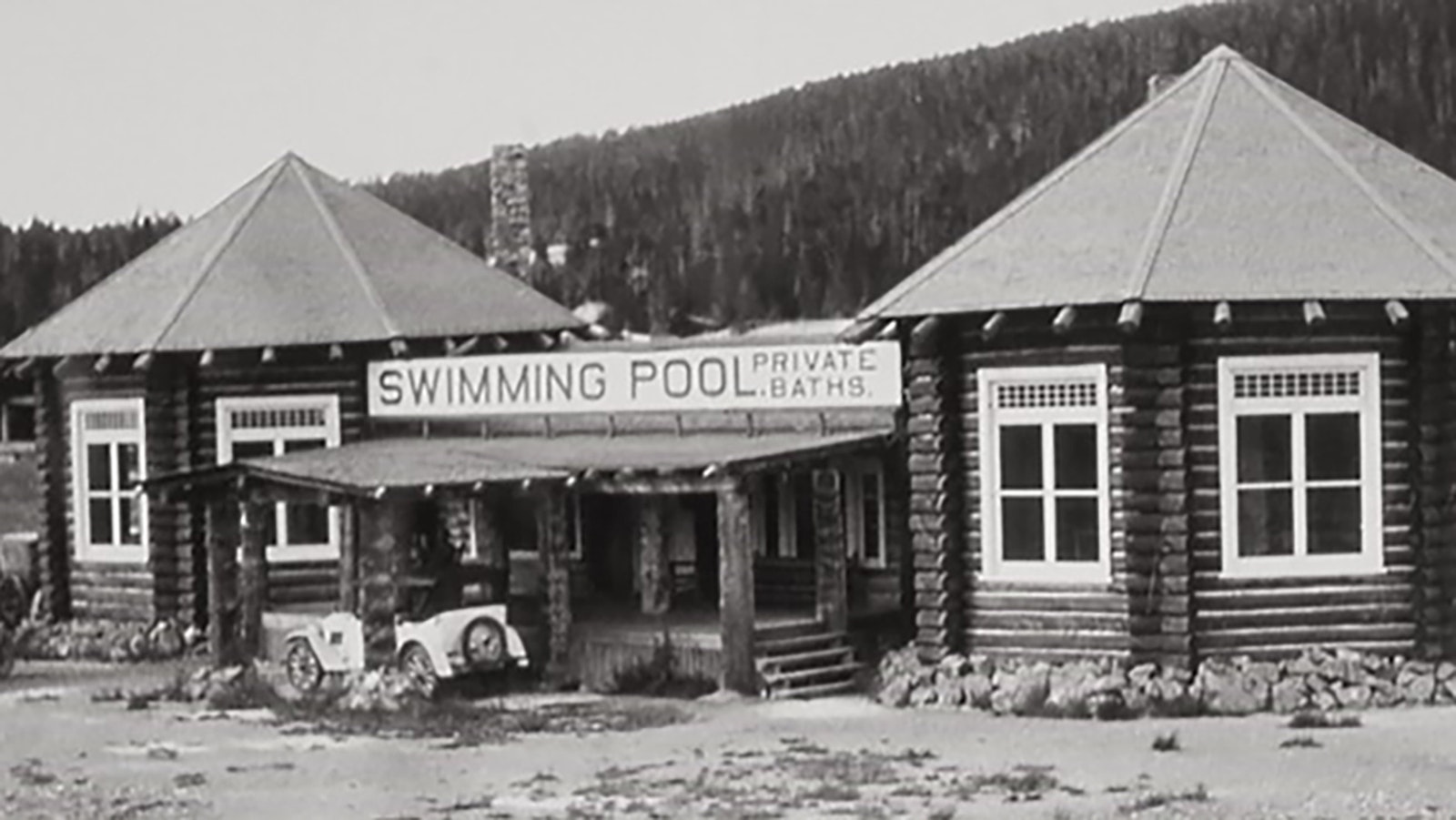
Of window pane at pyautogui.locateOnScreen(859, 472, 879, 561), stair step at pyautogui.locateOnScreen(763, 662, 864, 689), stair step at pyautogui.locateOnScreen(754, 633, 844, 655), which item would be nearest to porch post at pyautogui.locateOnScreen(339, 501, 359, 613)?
stair step at pyautogui.locateOnScreen(754, 633, 844, 655)

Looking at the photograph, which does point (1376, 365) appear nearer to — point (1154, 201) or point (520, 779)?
point (1154, 201)

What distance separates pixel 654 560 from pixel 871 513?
250cm

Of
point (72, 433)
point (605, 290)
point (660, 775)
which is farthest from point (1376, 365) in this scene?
point (605, 290)

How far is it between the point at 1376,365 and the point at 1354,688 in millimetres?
3191

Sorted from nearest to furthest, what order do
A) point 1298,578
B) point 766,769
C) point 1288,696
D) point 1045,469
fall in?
point 766,769 → point 1288,696 → point 1298,578 → point 1045,469

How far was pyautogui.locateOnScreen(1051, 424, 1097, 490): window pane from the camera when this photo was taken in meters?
25.8

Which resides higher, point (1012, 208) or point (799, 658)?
point (1012, 208)

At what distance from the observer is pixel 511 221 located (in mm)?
47531

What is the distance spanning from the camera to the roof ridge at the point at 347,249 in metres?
33.0

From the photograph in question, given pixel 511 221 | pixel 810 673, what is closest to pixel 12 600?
pixel 810 673

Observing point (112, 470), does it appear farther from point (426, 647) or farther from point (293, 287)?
point (426, 647)

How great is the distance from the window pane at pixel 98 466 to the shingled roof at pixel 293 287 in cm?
141

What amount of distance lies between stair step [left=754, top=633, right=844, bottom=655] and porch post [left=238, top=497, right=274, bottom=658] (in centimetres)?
594

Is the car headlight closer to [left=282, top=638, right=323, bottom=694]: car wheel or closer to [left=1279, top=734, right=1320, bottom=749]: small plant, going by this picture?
[left=282, top=638, right=323, bottom=694]: car wheel
